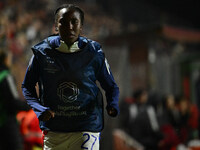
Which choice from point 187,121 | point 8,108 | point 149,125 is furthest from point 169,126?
point 8,108

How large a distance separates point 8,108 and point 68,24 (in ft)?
5.98

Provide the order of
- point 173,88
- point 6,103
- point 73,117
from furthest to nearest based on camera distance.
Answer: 1. point 173,88
2. point 6,103
3. point 73,117

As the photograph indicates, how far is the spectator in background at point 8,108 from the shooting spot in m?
3.66

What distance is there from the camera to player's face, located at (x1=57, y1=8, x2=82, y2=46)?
2152 mm

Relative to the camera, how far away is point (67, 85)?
7.05 ft

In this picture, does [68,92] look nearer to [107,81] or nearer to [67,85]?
[67,85]

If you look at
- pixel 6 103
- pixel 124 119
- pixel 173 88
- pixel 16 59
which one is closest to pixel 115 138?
pixel 124 119

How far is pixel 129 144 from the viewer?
6.24 meters

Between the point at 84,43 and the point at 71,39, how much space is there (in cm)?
12

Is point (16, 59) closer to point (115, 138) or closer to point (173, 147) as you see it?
point (115, 138)

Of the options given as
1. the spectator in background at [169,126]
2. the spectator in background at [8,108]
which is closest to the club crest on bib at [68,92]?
the spectator in background at [8,108]

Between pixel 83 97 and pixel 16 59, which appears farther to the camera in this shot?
pixel 16 59

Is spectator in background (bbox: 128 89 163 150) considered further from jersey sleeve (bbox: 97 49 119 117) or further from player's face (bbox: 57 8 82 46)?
player's face (bbox: 57 8 82 46)

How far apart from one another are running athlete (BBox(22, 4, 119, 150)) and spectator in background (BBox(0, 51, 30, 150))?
1430mm
